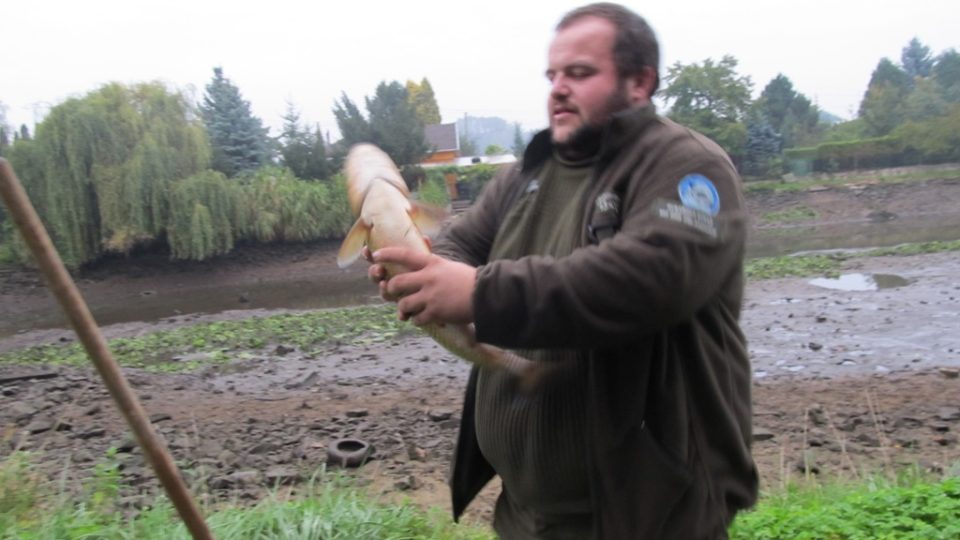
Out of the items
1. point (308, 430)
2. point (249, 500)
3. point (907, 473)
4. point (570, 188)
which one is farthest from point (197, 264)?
point (570, 188)

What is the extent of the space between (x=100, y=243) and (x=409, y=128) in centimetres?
1534

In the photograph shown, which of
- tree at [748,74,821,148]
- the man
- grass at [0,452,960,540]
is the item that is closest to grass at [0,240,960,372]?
grass at [0,452,960,540]

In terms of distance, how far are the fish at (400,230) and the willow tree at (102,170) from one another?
29350 mm

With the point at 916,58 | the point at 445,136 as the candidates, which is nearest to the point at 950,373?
the point at 445,136

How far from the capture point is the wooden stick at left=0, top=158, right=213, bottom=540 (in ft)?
5.02

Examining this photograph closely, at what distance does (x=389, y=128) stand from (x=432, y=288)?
125 feet

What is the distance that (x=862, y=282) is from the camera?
60.6 feet

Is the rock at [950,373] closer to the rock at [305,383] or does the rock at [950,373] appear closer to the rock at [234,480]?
the rock at [234,480]

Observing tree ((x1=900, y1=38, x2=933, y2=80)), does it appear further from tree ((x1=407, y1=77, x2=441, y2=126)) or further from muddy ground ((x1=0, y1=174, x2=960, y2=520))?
muddy ground ((x1=0, y1=174, x2=960, y2=520))

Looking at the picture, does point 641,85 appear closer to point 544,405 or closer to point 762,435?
point 544,405

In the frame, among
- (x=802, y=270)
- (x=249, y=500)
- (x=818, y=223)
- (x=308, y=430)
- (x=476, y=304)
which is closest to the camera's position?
(x=476, y=304)

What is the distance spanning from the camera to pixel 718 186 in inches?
69.5

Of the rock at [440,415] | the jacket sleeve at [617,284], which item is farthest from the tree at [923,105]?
the jacket sleeve at [617,284]

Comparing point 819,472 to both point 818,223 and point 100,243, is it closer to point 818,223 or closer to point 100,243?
point 100,243
